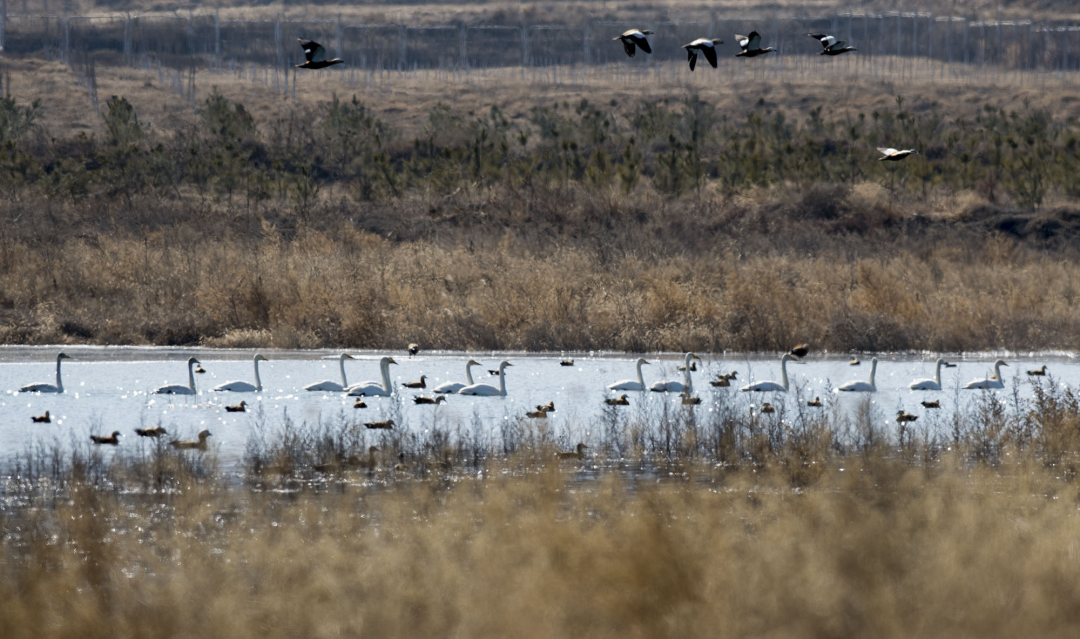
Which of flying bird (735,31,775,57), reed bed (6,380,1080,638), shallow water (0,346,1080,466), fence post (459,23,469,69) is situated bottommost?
shallow water (0,346,1080,466)

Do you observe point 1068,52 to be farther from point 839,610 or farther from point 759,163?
point 839,610

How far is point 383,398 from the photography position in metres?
18.6

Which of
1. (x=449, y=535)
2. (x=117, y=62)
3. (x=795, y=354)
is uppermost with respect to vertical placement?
(x=117, y=62)

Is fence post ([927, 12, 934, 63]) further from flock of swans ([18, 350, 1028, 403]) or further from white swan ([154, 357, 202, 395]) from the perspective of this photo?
white swan ([154, 357, 202, 395])

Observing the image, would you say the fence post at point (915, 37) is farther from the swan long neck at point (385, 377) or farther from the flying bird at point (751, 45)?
the flying bird at point (751, 45)

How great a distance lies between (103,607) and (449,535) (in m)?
2.48

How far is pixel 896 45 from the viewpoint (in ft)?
373

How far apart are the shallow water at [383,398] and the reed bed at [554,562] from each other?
10.8 ft

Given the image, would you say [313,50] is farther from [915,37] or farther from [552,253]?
[915,37]

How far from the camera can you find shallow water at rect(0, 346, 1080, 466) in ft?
52.1

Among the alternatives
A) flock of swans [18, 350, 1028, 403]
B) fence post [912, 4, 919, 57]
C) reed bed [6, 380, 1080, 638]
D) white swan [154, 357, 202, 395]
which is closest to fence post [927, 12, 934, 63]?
fence post [912, 4, 919, 57]

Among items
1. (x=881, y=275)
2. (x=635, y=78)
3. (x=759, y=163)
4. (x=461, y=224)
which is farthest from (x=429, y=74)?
(x=881, y=275)

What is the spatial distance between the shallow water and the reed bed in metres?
3.30

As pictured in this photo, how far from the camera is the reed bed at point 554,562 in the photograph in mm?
6902
